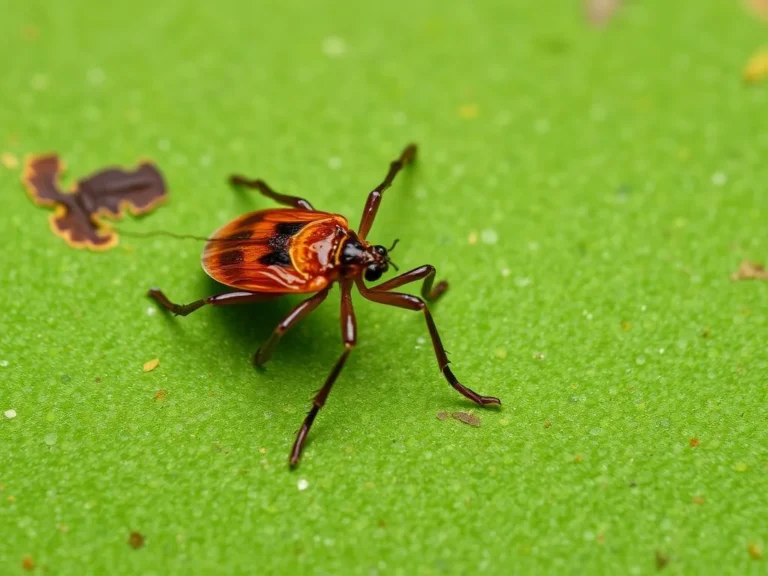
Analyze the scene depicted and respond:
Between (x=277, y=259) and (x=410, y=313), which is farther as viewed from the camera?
(x=410, y=313)

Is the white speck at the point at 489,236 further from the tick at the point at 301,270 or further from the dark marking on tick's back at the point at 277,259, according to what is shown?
the dark marking on tick's back at the point at 277,259

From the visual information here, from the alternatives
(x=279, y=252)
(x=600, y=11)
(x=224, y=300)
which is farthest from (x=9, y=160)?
(x=600, y=11)

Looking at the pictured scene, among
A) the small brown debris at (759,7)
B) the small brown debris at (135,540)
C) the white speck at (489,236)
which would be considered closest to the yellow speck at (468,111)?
A: the white speck at (489,236)

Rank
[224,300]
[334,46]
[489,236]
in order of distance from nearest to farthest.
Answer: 1. [224,300]
2. [489,236]
3. [334,46]

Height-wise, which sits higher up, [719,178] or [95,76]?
[95,76]

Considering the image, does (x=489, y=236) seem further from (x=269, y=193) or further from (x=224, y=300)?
(x=224, y=300)

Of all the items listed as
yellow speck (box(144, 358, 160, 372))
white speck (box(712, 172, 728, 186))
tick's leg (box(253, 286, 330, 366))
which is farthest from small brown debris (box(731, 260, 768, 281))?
yellow speck (box(144, 358, 160, 372))

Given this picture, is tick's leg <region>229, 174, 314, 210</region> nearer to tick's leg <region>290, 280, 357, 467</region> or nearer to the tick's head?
the tick's head
